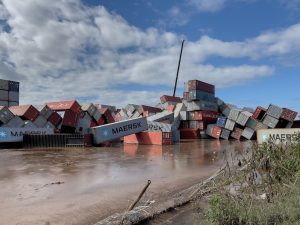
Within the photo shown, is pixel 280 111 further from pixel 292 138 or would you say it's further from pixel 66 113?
pixel 292 138

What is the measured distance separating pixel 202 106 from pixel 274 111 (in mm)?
9056

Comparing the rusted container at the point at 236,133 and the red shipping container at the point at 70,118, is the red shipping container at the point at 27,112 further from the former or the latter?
the rusted container at the point at 236,133

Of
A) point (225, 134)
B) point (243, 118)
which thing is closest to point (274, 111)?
point (243, 118)

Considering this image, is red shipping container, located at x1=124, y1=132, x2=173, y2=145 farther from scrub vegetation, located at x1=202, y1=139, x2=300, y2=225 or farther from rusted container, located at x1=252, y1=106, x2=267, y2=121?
scrub vegetation, located at x1=202, y1=139, x2=300, y2=225

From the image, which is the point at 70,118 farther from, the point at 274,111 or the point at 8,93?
the point at 274,111

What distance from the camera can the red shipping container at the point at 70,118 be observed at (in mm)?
32559

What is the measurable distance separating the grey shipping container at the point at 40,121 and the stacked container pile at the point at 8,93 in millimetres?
9926

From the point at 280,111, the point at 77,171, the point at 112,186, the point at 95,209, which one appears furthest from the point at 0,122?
the point at 280,111

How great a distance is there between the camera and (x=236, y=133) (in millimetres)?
41469

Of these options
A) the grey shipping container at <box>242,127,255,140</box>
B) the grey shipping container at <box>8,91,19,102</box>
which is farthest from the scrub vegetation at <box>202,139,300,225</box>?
the grey shipping container at <box>8,91,19,102</box>

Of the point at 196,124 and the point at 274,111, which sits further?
the point at 196,124

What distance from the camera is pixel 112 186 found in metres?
9.98

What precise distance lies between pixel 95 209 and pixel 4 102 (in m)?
35.8

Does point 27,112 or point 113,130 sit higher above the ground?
point 27,112
